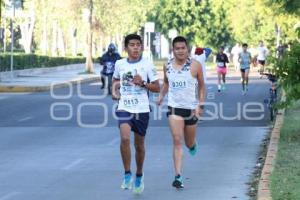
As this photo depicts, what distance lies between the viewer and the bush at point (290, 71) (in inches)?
615

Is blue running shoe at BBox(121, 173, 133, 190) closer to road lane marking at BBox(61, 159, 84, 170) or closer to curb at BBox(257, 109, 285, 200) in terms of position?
curb at BBox(257, 109, 285, 200)

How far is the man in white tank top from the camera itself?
1139cm

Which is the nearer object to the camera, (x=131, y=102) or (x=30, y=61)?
(x=131, y=102)

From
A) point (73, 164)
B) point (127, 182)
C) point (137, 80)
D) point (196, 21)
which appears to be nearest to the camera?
point (137, 80)

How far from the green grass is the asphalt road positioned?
44cm

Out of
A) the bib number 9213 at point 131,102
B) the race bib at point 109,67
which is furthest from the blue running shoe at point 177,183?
the race bib at point 109,67

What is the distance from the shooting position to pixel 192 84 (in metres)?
11.4

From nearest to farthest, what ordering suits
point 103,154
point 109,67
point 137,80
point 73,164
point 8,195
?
1. point 137,80
2. point 8,195
3. point 73,164
4. point 103,154
5. point 109,67

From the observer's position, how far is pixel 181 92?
1146cm

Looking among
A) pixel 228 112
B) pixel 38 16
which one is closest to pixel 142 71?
pixel 228 112

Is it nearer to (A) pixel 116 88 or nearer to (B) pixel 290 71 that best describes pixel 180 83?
(A) pixel 116 88

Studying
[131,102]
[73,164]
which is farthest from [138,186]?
[73,164]

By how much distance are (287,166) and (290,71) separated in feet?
11.8

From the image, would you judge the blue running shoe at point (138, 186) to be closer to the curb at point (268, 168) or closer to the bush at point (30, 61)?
the curb at point (268, 168)
